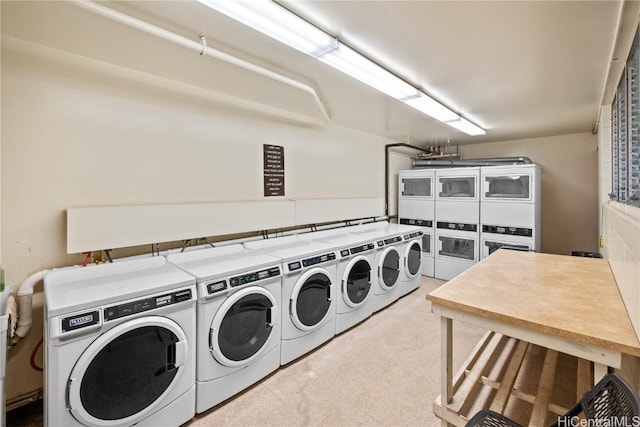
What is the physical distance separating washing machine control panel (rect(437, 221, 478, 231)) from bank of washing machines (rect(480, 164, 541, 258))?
148mm

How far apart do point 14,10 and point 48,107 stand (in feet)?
1.82

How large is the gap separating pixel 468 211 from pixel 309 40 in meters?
3.73

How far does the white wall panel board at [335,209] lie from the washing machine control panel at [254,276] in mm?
1159

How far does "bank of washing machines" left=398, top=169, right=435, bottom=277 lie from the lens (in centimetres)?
474

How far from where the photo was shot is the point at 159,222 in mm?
2225

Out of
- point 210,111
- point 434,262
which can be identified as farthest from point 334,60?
point 434,262

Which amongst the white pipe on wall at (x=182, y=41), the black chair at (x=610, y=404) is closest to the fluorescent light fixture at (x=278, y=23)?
the white pipe on wall at (x=182, y=41)

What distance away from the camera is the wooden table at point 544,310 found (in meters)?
1.13

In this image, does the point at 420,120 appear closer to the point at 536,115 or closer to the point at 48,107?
the point at 536,115

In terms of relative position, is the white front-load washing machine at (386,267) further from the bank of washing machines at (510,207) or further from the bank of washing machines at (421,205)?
the bank of washing machines at (510,207)

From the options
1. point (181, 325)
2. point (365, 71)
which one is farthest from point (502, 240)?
point (181, 325)

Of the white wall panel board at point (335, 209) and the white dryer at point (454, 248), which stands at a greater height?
the white wall panel board at point (335, 209)

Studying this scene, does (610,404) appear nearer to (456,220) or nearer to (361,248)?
(361,248)

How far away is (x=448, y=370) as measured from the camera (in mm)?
1543
